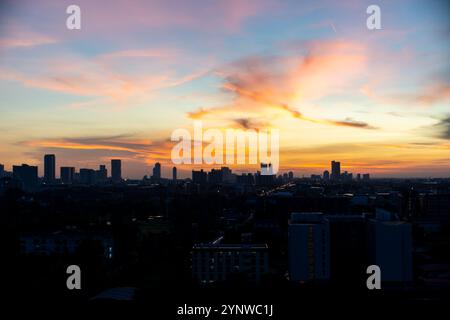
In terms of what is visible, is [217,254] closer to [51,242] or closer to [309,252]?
[309,252]

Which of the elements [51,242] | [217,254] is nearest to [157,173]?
[51,242]

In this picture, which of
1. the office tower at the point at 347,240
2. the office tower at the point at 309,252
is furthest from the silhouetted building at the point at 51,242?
the office tower at the point at 347,240

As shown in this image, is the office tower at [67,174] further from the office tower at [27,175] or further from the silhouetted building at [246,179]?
the silhouetted building at [246,179]

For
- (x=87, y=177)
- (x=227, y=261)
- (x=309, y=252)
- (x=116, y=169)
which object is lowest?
(x=227, y=261)

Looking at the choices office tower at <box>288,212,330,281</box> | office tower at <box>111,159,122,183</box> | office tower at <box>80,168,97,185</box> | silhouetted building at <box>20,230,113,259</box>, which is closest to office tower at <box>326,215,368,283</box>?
office tower at <box>288,212,330,281</box>

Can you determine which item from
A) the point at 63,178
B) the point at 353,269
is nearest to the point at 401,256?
the point at 353,269

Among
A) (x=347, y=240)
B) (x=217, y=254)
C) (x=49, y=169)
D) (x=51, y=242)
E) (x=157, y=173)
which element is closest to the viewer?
(x=217, y=254)

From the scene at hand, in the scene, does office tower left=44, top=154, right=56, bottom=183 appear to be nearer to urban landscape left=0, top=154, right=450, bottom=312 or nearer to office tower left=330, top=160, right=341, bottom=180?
urban landscape left=0, top=154, right=450, bottom=312
